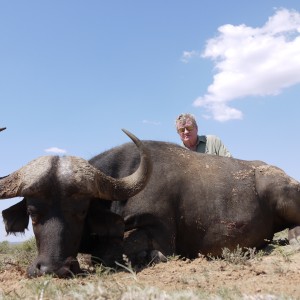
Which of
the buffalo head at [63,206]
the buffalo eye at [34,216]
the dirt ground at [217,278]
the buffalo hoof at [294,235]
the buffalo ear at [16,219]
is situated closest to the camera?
the dirt ground at [217,278]

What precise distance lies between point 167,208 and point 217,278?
7.95 feet

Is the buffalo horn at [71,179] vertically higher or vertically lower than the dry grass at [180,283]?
higher

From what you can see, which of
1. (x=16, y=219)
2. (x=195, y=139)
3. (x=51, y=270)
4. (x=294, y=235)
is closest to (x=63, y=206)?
(x=51, y=270)

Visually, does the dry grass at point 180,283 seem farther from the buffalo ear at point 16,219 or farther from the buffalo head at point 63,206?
the buffalo ear at point 16,219

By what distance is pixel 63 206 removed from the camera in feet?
16.7

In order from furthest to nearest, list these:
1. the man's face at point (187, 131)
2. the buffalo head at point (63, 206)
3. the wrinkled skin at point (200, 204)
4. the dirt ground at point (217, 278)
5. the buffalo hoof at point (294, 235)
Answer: the man's face at point (187, 131) < the buffalo hoof at point (294, 235) < the wrinkled skin at point (200, 204) < the buffalo head at point (63, 206) < the dirt ground at point (217, 278)

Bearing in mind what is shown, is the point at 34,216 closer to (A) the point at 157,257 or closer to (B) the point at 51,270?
(B) the point at 51,270

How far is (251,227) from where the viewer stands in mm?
7191

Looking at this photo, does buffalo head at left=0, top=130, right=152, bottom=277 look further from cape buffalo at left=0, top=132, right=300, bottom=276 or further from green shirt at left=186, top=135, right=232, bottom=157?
green shirt at left=186, top=135, right=232, bottom=157

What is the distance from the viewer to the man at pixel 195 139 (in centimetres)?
973

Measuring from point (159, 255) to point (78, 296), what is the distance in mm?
2601

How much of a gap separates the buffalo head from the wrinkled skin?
12.6 inches

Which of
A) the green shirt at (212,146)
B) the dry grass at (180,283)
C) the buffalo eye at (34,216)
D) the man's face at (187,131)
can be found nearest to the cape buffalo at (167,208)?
the buffalo eye at (34,216)

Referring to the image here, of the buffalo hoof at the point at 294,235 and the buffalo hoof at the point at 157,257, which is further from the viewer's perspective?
the buffalo hoof at the point at 294,235
